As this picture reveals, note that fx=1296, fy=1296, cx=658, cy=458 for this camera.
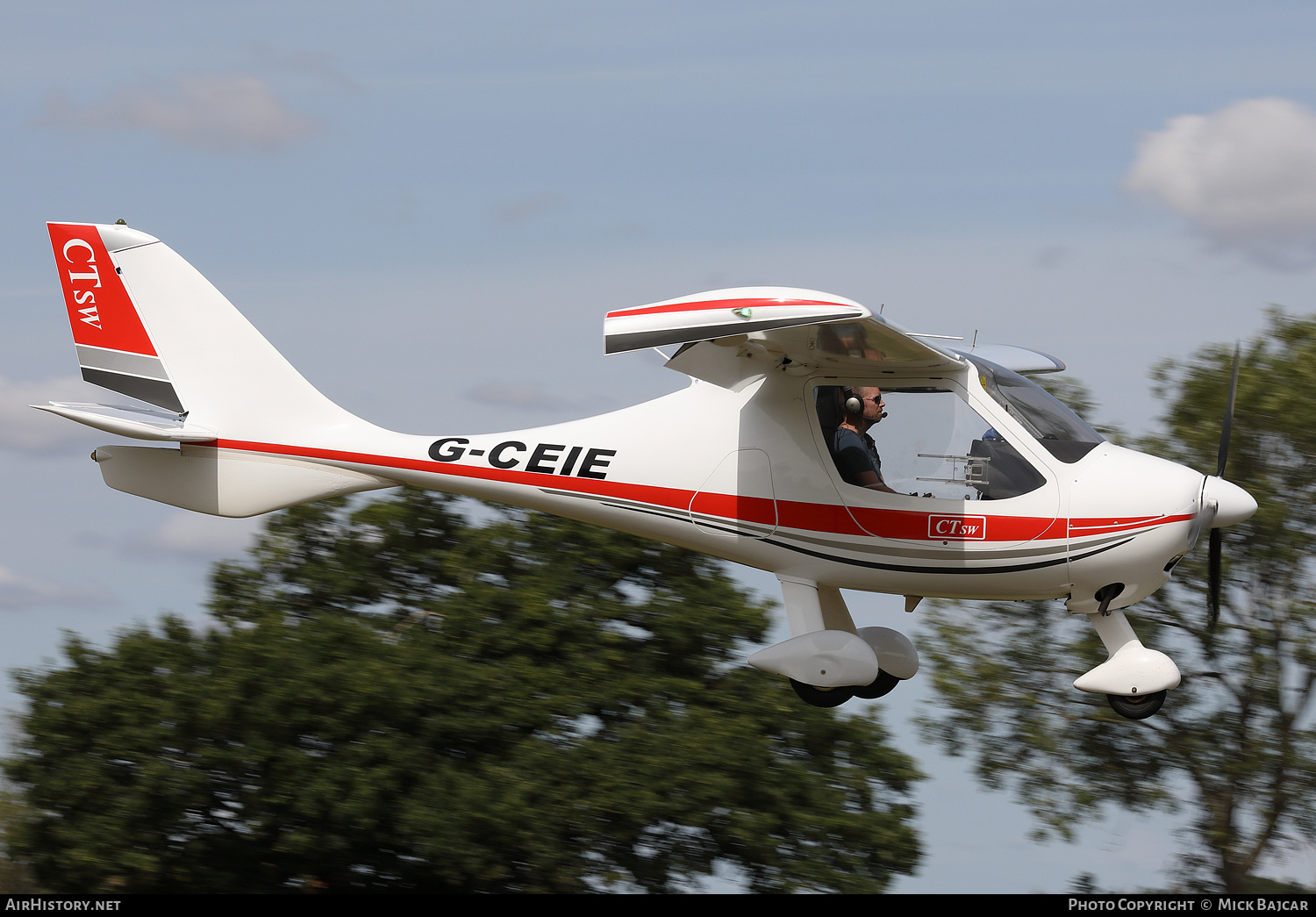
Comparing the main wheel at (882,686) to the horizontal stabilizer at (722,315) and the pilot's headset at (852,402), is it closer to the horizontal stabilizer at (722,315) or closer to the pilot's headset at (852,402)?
the pilot's headset at (852,402)

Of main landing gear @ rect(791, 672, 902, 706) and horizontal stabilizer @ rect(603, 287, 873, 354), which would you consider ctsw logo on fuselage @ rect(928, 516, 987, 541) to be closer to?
main landing gear @ rect(791, 672, 902, 706)

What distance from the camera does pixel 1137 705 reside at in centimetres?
924

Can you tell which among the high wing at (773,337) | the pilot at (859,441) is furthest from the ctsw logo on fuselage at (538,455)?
the pilot at (859,441)

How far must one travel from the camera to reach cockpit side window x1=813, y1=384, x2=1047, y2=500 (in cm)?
896

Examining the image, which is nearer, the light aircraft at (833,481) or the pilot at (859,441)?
the light aircraft at (833,481)

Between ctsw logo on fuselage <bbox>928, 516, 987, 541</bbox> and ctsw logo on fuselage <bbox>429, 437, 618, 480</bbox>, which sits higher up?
ctsw logo on fuselage <bbox>429, 437, 618, 480</bbox>

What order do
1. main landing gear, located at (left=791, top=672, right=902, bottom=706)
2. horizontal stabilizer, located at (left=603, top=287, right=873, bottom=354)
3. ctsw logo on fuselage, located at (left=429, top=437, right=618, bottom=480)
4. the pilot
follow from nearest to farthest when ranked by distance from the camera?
horizontal stabilizer, located at (left=603, top=287, right=873, bottom=354), the pilot, main landing gear, located at (left=791, top=672, right=902, bottom=706), ctsw logo on fuselage, located at (left=429, top=437, right=618, bottom=480)

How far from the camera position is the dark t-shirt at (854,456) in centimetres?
913

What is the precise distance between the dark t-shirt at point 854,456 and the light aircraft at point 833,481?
3cm

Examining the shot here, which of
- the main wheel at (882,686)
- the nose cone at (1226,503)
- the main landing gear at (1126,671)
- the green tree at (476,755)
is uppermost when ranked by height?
the nose cone at (1226,503)

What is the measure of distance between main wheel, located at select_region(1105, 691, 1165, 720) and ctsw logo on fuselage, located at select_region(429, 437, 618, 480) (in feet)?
13.3

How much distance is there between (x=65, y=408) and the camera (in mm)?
9680

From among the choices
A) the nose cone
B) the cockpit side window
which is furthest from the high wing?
the nose cone

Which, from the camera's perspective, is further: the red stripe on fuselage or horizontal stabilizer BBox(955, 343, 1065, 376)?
horizontal stabilizer BBox(955, 343, 1065, 376)
